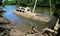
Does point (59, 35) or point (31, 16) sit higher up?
point (59, 35)

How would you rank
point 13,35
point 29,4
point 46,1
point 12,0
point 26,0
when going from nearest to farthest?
point 13,35 → point 46,1 → point 29,4 → point 26,0 → point 12,0

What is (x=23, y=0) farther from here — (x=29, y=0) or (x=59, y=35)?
(x=59, y=35)

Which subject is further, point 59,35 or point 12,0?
point 12,0

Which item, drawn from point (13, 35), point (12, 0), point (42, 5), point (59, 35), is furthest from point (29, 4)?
point (59, 35)

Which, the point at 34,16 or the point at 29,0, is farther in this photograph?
the point at 29,0

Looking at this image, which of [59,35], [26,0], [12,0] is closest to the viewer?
[59,35]

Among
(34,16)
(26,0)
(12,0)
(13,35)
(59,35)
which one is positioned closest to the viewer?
(59,35)

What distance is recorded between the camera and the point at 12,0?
120 metres

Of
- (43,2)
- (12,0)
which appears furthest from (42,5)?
(12,0)

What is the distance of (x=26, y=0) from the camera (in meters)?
93.9

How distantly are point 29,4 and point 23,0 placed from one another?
9.56 meters

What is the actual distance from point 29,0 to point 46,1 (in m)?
13.8

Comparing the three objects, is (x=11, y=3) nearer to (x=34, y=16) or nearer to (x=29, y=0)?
(x=29, y=0)

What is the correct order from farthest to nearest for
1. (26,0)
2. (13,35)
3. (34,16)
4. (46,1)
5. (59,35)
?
(26,0) → (46,1) → (34,16) → (13,35) → (59,35)
